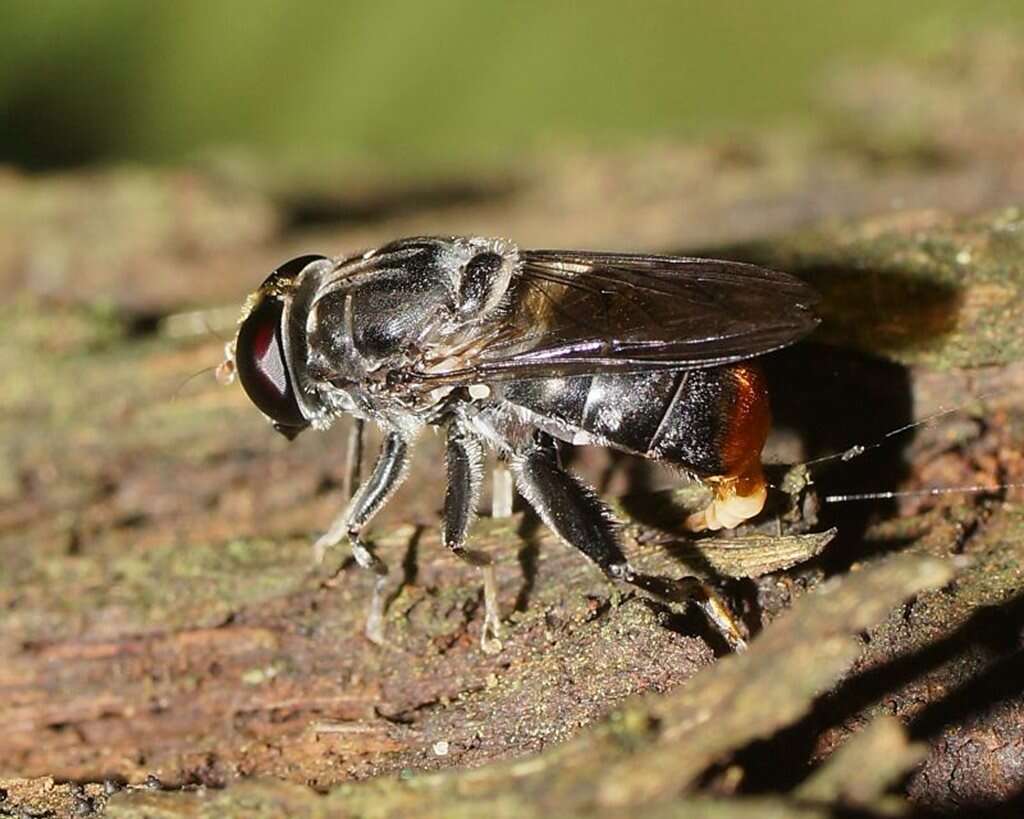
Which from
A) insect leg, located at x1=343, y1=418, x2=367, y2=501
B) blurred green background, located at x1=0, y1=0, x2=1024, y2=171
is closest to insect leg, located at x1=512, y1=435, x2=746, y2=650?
insect leg, located at x1=343, y1=418, x2=367, y2=501

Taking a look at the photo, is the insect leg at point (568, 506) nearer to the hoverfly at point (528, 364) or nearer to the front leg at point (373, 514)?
the hoverfly at point (528, 364)

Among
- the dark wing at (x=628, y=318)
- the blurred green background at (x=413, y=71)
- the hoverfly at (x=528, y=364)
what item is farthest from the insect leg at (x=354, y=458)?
the blurred green background at (x=413, y=71)

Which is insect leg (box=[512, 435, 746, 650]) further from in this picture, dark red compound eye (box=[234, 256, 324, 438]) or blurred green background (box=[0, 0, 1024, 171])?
blurred green background (box=[0, 0, 1024, 171])

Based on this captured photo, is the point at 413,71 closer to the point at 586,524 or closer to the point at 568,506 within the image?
the point at 568,506

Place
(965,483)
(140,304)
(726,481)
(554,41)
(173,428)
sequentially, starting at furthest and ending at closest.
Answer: (554,41) → (140,304) → (173,428) → (965,483) → (726,481)

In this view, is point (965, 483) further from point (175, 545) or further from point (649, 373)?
point (175, 545)

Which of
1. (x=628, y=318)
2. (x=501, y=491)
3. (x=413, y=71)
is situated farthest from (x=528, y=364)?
(x=413, y=71)

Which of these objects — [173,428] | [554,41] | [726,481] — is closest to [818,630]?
[726,481]
